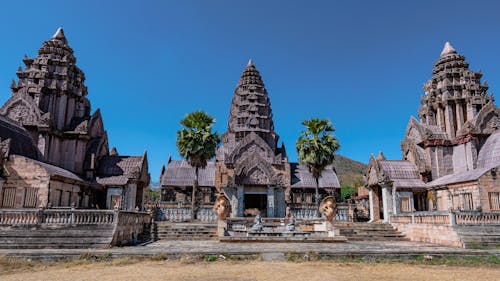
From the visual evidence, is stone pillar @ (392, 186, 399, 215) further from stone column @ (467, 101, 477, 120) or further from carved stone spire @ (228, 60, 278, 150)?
carved stone spire @ (228, 60, 278, 150)

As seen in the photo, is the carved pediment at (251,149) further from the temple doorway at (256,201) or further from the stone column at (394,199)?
the stone column at (394,199)

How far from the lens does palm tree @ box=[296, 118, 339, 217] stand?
3366cm

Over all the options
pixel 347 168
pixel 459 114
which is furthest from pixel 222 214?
pixel 347 168

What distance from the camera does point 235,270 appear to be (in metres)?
11.4

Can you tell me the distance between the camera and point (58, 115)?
33469 millimetres

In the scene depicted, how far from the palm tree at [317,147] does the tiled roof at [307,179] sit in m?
9.50

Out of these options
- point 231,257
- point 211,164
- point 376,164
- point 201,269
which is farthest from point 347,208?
point 201,269

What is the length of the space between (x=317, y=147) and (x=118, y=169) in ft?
65.7

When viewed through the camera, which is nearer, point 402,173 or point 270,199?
point 402,173

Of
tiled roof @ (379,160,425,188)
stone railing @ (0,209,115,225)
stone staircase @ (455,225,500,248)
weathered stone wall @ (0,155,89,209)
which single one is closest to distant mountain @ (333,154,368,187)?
tiled roof @ (379,160,425,188)

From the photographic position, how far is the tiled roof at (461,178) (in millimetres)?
25922

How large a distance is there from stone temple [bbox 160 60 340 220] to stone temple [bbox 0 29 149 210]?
17.2 ft

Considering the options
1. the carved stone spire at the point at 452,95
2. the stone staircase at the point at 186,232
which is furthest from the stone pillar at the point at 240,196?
the carved stone spire at the point at 452,95

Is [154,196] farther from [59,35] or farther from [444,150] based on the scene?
[444,150]
